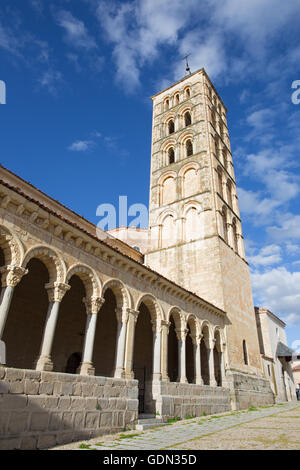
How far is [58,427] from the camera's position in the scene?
272 inches

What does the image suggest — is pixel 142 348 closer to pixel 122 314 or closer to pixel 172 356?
pixel 172 356

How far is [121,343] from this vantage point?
998cm

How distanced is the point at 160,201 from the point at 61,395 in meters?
17.3

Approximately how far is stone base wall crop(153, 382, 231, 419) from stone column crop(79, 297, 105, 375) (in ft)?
10.8

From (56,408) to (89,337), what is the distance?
7.08ft

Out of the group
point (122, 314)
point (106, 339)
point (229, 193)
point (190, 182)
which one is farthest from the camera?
point (229, 193)

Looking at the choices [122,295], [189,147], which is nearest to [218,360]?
[122,295]

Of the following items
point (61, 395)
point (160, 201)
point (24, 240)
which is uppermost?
point (160, 201)

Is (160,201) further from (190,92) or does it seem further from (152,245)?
(190,92)

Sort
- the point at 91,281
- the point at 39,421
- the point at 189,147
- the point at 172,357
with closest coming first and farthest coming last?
the point at 39,421
the point at 91,281
the point at 172,357
the point at 189,147

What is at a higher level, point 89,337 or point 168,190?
point 168,190

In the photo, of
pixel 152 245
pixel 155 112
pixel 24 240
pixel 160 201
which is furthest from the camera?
pixel 155 112

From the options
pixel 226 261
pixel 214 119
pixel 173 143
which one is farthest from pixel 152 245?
pixel 214 119

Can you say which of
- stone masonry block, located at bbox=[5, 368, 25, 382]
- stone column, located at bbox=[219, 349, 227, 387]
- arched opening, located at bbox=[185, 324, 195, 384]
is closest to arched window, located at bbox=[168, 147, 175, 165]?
arched opening, located at bbox=[185, 324, 195, 384]
